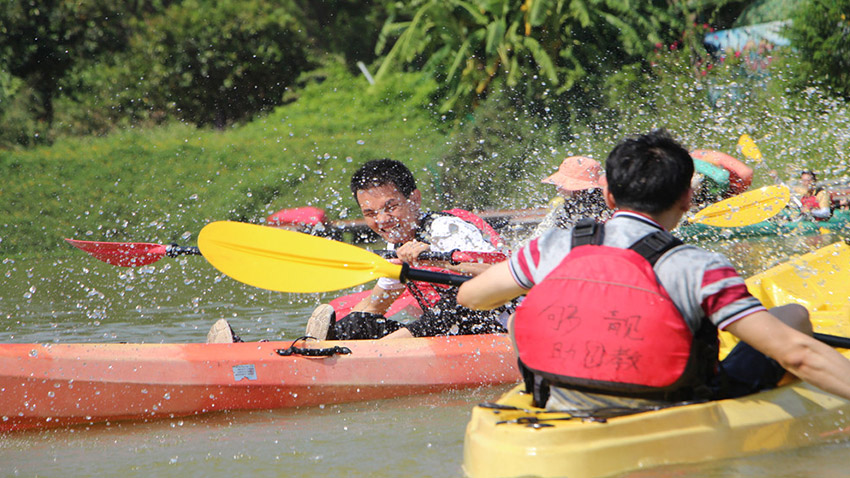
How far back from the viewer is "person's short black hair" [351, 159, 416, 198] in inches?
160

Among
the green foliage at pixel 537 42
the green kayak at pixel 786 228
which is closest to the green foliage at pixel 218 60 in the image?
the green foliage at pixel 537 42

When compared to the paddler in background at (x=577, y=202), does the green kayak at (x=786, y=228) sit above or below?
below

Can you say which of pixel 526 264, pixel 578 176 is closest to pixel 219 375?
pixel 526 264

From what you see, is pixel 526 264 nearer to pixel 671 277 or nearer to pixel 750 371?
pixel 671 277

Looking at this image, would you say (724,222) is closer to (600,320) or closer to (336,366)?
(336,366)

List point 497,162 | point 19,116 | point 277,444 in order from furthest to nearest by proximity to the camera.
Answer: point 19,116
point 497,162
point 277,444

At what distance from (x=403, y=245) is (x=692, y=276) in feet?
5.74

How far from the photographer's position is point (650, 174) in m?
2.35

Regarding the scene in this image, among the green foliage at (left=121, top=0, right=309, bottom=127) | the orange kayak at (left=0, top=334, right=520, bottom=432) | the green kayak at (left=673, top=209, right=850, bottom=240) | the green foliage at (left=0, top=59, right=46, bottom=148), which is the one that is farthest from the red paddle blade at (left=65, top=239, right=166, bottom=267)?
the green foliage at (left=121, top=0, right=309, bottom=127)

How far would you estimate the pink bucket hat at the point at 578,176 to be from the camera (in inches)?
227

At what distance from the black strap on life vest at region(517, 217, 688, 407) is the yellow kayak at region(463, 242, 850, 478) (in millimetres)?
64

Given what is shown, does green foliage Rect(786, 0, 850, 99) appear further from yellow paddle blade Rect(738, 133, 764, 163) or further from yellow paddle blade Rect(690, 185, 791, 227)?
yellow paddle blade Rect(690, 185, 791, 227)

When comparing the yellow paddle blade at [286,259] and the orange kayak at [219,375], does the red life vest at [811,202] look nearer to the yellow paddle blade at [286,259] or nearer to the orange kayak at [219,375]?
the orange kayak at [219,375]

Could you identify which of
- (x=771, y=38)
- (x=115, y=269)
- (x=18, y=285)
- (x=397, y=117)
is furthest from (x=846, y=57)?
(x=18, y=285)
